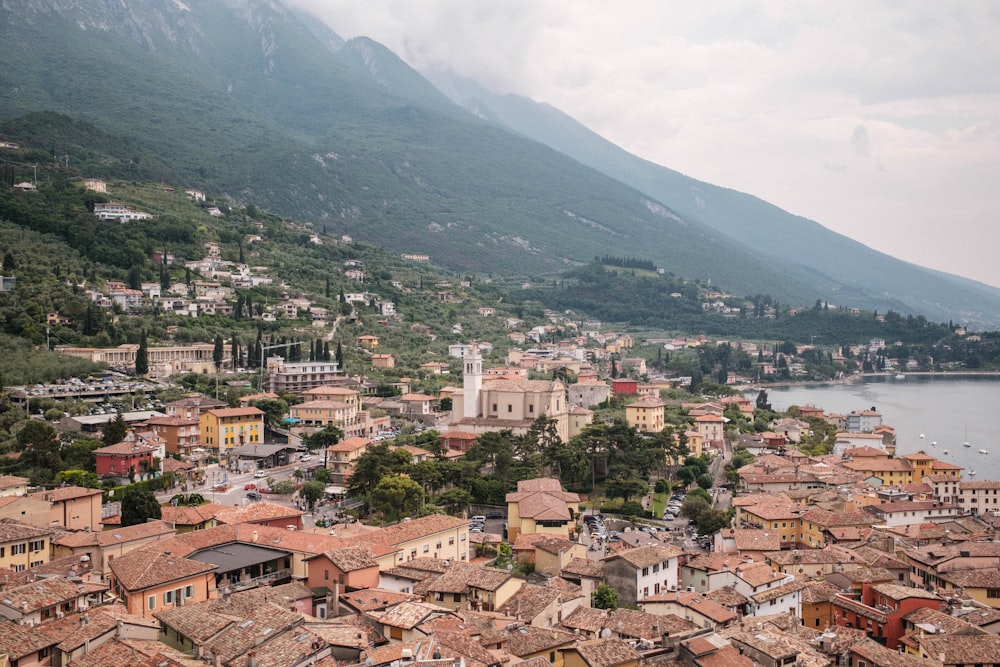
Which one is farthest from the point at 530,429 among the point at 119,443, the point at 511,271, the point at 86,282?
the point at 511,271

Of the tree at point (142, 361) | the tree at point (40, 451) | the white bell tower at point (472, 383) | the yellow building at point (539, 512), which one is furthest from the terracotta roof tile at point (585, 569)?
the tree at point (142, 361)

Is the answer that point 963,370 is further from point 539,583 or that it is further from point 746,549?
point 539,583

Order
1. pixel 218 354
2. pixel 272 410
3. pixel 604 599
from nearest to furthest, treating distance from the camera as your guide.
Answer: pixel 604 599, pixel 272 410, pixel 218 354

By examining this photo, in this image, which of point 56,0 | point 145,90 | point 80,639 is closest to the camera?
point 80,639

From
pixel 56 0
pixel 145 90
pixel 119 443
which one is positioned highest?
pixel 56 0

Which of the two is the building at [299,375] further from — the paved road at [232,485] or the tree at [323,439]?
the paved road at [232,485]

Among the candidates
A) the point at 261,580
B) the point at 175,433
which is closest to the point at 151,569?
the point at 261,580

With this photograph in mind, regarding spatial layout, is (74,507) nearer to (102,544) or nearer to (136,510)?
(136,510)
